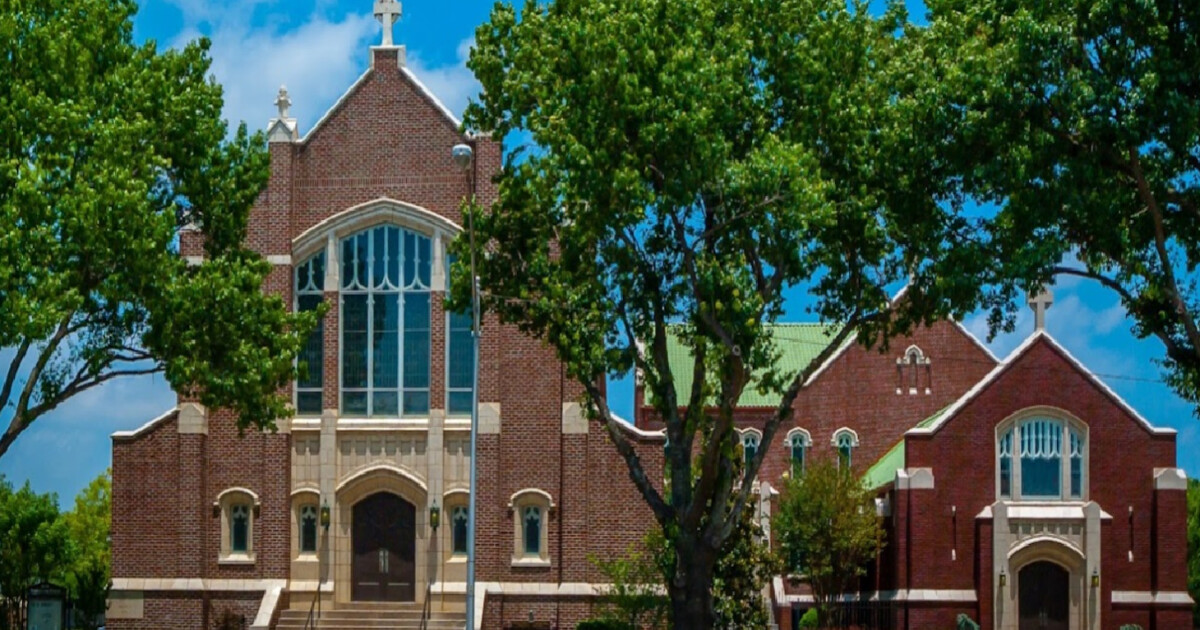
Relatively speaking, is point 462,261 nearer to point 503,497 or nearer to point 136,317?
point 136,317

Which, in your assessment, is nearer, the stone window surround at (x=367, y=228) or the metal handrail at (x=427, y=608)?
the metal handrail at (x=427, y=608)

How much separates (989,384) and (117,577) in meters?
23.6

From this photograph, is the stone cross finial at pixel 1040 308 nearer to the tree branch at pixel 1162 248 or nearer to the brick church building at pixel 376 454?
the brick church building at pixel 376 454

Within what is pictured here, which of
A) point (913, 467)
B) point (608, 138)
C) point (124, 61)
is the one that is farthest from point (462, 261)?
point (913, 467)

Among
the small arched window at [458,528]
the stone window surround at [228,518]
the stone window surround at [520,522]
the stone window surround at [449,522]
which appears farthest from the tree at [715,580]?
the stone window surround at [228,518]

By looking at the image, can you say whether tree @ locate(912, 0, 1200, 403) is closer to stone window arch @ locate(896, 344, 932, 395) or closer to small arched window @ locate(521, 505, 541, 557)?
small arched window @ locate(521, 505, 541, 557)

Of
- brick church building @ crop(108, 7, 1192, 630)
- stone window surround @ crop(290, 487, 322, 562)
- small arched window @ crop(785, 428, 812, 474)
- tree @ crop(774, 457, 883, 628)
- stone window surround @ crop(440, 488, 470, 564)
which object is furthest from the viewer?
small arched window @ crop(785, 428, 812, 474)

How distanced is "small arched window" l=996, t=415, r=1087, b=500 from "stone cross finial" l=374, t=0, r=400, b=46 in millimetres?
20204

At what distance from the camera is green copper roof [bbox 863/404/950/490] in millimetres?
56969

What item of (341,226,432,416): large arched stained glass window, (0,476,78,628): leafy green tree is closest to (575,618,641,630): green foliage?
(341,226,432,416): large arched stained glass window

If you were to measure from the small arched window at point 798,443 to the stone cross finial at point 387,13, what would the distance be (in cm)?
2270

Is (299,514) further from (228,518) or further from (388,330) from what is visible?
(388,330)

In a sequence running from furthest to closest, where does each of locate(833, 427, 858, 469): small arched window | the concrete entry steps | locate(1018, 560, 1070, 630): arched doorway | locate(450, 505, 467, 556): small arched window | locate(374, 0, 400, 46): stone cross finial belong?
locate(833, 427, 858, 469): small arched window, locate(1018, 560, 1070, 630): arched doorway, locate(374, 0, 400, 46): stone cross finial, locate(450, 505, 467, 556): small arched window, the concrete entry steps

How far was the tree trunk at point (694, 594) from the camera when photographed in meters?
33.2
